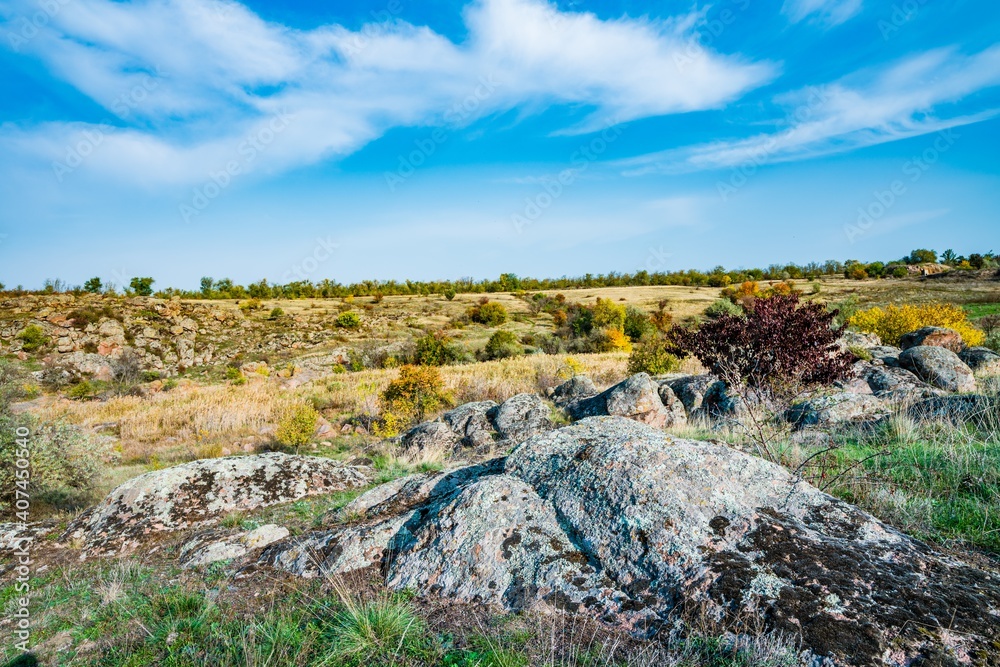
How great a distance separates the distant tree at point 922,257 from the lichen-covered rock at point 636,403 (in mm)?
91413

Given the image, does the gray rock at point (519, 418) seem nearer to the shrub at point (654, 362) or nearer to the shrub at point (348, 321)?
the shrub at point (654, 362)

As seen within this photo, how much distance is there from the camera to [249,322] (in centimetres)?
4144

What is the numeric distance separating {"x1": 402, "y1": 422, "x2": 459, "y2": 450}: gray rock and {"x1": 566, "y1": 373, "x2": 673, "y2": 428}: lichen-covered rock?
11.6ft

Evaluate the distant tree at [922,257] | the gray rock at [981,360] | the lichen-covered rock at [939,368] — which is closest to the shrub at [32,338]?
the lichen-covered rock at [939,368]

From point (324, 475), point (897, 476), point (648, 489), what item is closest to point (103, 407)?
point (324, 475)

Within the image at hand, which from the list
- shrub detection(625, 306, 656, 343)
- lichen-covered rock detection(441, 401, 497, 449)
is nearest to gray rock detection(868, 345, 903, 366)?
lichen-covered rock detection(441, 401, 497, 449)

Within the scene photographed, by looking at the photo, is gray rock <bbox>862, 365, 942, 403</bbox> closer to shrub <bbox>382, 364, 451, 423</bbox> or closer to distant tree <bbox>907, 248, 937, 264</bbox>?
shrub <bbox>382, 364, 451, 423</bbox>

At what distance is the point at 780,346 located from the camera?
8234 millimetres

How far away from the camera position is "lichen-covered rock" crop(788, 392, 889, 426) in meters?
7.52

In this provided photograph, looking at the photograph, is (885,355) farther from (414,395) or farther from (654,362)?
(414,395)

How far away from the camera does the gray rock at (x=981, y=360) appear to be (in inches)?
492

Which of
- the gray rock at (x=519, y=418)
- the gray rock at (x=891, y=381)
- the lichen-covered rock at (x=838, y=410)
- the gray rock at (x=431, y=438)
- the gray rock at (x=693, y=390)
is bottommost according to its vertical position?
the gray rock at (x=431, y=438)

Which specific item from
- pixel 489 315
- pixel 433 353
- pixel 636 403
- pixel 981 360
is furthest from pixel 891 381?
pixel 489 315

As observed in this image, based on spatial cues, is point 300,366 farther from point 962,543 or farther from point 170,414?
point 962,543
